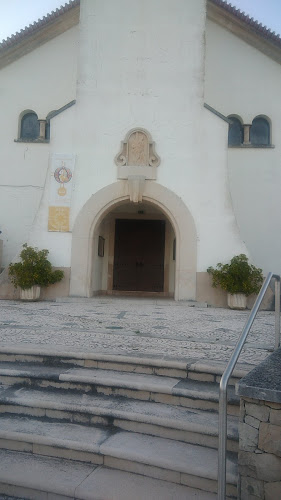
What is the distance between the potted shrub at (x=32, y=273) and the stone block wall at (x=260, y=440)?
30.5 feet

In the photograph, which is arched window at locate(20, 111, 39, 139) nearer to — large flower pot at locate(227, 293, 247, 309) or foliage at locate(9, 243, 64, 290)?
foliage at locate(9, 243, 64, 290)

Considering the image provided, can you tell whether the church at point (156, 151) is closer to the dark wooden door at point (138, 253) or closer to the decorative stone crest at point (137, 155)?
the decorative stone crest at point (137, 155)

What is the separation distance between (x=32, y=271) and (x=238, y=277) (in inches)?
218

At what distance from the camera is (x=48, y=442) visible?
141 inches

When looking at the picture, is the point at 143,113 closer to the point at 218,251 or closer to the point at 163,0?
the point at 163,0

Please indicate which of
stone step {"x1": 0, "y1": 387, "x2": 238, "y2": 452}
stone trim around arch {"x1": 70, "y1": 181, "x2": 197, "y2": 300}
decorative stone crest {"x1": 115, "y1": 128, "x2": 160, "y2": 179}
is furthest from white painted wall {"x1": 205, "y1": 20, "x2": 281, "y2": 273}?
stone step {"x1": 0, "y1": 387, "x2": 238, "y2": 452}

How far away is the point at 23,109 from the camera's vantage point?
15086mm

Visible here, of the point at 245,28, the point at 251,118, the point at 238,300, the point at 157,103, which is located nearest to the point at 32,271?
the point at 238,300

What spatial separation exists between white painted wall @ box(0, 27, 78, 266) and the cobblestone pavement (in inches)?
173

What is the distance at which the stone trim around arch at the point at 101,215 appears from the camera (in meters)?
12.2

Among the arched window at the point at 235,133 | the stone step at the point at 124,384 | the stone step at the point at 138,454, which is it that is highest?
the arched window at the point at 235,133

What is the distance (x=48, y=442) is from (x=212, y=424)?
1.37 metres

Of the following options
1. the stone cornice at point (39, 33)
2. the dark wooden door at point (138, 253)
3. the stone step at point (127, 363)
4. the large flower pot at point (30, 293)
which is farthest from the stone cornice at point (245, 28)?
the stone step at point (127, 363)

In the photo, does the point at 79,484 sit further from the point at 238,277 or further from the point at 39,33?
the point at 39,33
